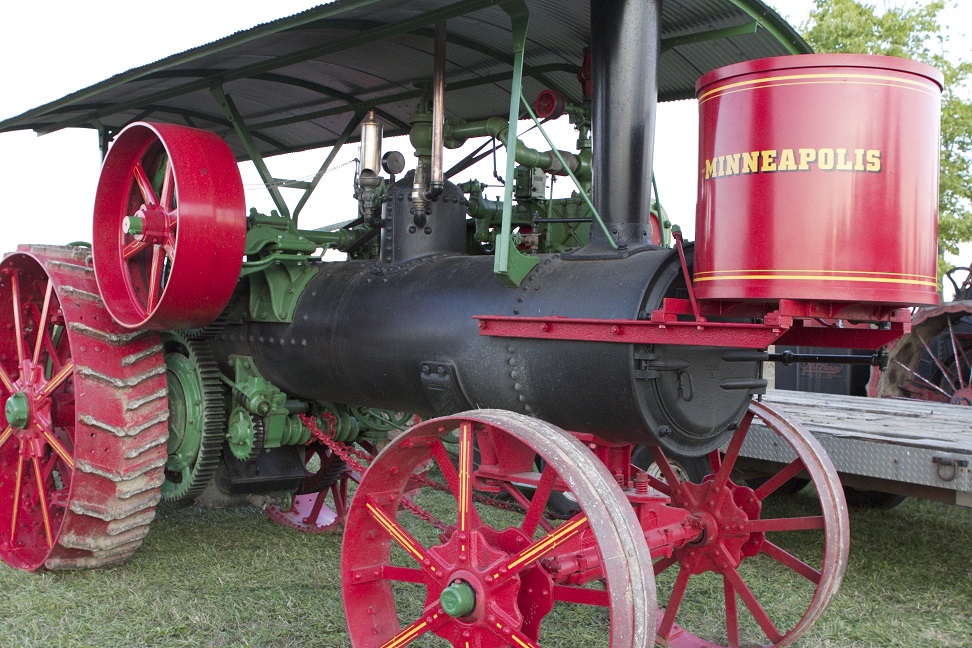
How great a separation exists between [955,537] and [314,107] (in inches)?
154

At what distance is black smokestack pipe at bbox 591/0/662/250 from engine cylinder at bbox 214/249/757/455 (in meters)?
0.19

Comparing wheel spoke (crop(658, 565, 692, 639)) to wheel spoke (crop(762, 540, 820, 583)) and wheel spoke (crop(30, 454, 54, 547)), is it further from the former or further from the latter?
wheel spoke (crop(30, 454, 54, 547))

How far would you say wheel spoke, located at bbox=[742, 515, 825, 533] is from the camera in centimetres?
292

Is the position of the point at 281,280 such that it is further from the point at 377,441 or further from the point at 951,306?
the point at 951,306

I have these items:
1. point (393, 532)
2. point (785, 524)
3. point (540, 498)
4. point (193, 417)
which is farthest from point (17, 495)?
point (785, 524)

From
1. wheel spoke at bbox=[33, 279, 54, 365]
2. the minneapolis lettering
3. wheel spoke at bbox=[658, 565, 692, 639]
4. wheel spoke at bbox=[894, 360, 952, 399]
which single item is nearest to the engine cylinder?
the minneapolis lettering

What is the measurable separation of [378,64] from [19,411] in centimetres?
202

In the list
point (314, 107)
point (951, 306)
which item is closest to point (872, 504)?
point (951, 306)

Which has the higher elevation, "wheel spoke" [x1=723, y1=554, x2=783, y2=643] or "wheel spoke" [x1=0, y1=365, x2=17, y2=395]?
"wheel spoke" [x1=0, y1=365, x2=17, y2=395]

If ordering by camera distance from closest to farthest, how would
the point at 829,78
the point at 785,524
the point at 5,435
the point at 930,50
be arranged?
the point at 829,78 < the point at 785,524 < the point at 5,435 < the point at 930,50

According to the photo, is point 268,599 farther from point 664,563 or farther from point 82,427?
point 664,563

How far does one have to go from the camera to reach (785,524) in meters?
2.99

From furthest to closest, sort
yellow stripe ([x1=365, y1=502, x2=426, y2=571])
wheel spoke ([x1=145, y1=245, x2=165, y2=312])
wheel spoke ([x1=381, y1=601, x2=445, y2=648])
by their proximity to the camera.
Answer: wheel spoke ([x1=145, y1=245, x2=165, y2=312])
yellow stripe ([x1=365, y1=502, x2=426, y2=571])
wheel spoke ([x1=381, y1=601, x2=445, y2=648])

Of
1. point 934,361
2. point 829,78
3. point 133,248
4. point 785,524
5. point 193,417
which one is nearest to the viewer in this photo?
point 829,78
